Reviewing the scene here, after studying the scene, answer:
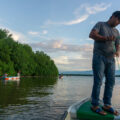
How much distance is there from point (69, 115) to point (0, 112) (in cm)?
477

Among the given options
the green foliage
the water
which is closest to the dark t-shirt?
the water

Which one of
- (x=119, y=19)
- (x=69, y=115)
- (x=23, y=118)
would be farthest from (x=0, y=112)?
(x=119, y=19)

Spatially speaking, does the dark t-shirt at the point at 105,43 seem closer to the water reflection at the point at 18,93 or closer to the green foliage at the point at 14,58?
the water reflection at the point at 18,93

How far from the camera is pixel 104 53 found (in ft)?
15.0

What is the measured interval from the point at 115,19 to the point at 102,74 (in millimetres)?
1328

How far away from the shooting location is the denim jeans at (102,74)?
454 centimetres

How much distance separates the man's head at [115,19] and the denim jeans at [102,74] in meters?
0.85

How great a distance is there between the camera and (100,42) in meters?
4.59

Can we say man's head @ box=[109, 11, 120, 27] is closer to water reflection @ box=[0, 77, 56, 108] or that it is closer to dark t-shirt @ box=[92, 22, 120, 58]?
dark t-shirt @ box=[92, 22, 120, 58]

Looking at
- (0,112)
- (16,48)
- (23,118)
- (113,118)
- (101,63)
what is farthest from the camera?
(16,48)

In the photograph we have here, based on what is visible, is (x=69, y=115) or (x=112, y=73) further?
(x=112, y=73)

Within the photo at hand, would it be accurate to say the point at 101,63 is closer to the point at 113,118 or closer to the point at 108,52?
the point at 108,52

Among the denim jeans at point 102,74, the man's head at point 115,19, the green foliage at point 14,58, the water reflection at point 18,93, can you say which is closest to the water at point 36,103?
the water reflection at point 18,93

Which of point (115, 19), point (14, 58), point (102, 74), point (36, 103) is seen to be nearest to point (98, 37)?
point (115, 19)
